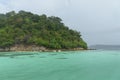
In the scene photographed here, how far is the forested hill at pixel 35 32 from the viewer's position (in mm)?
75250

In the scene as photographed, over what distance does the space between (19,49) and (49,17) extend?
23.9 metres

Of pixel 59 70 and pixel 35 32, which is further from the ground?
pixel 35 32

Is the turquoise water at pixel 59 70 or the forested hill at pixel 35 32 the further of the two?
the forested hill at pixel 35 32

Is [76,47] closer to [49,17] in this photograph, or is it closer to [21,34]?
[49,17]

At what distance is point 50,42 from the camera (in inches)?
3103

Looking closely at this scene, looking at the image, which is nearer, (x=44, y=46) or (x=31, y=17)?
(x=44, y=46)

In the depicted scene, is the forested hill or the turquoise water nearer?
the turquoise water

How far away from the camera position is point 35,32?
261 feet

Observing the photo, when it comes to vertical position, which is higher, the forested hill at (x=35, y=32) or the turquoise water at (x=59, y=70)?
the forested hill at (x=35, y=32)

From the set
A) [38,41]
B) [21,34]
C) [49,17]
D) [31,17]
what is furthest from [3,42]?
[49,17]

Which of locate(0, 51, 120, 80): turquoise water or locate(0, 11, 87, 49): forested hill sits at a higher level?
locate(0, 11, 87, 49): forested hill

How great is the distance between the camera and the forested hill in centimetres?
7525

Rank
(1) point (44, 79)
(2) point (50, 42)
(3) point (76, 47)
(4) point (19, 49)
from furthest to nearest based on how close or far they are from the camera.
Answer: (3) point (76, 47), (2) point (50, 42), (4) point (19, 49), (1) point (44, 79)

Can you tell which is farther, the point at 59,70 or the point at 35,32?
the point at 35,32
